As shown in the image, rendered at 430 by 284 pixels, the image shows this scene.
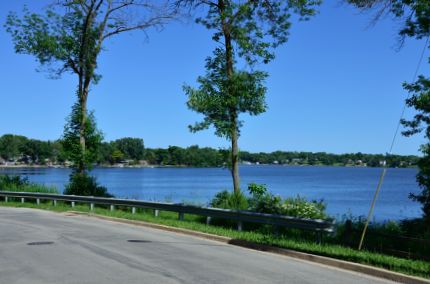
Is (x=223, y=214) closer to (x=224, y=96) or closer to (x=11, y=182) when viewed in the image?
(x=224, y=96)

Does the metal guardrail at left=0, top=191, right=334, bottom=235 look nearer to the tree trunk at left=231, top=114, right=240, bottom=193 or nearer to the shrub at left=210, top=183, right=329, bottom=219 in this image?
the shrub at left=210, top=183, right=329, bottom=219

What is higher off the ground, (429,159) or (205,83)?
(205,83)

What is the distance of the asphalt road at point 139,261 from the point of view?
8367 millimetres

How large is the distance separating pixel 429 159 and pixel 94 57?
1963 centimetres

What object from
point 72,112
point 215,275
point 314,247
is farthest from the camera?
point 72,112

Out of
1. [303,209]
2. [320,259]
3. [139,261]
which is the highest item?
[303,209]

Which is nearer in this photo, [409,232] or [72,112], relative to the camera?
[409,232]

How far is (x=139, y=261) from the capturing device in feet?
32.1

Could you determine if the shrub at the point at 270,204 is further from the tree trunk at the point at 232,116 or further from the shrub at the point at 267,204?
the tree trunk at the point at 232,116

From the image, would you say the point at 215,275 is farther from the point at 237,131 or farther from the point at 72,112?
the point at 72,112

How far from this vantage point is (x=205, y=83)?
20672 millimetres

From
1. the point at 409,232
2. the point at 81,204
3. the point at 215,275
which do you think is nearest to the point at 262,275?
the point at 215,275

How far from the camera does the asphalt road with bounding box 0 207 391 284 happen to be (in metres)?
8.37

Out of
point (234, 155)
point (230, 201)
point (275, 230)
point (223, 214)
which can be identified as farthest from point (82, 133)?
point (275, 230)
